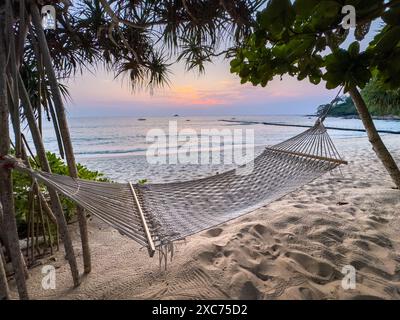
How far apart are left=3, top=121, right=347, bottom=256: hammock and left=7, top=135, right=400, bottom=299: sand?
252 millimetres

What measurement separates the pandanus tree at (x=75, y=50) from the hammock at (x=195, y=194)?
22 centimetres

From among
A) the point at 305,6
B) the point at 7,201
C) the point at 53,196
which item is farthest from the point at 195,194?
the point at 305,6

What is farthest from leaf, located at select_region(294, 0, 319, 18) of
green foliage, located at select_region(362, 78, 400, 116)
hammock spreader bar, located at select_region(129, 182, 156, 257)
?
green foliage, located at select_region(362, 78, 400, 116)

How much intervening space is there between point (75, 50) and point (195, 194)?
1.77 m

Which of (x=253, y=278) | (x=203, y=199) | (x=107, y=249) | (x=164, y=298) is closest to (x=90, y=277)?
(x=107, y=249)

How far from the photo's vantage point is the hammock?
0.94m

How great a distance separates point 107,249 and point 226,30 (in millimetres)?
1977

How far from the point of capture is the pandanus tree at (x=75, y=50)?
104 centimetres

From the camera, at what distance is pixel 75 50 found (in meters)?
2.26

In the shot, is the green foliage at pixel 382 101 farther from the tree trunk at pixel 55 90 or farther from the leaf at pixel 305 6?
the tree trunk at pixel 55 90

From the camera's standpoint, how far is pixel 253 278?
114 centimetres

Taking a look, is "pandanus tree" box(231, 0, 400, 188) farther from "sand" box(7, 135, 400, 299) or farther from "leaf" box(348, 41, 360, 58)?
"sand" box(7, 135, 400, 299)

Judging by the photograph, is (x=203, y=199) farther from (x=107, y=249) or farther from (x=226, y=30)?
(x=226, y=30)

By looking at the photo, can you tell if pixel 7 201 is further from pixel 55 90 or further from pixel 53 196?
pixel 55 90
